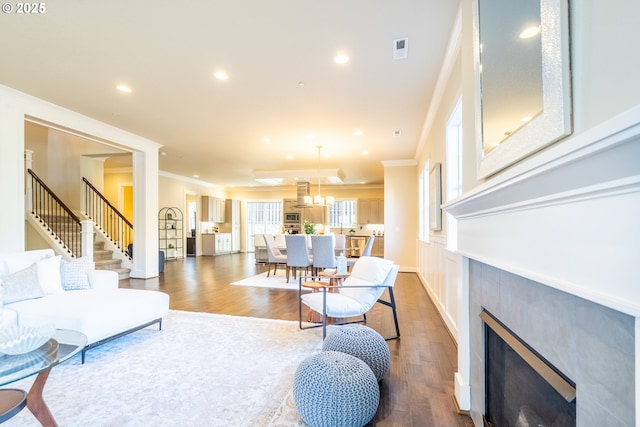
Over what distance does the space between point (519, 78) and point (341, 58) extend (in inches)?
91.6

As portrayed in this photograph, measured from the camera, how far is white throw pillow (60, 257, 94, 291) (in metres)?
3.20

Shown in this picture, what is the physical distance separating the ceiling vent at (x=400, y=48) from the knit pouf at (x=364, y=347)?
8.34ft

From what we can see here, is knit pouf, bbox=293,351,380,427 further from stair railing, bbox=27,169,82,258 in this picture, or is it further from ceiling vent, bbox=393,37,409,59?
stair railing, bbox=27,169,82,258

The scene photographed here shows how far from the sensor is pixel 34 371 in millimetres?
1427

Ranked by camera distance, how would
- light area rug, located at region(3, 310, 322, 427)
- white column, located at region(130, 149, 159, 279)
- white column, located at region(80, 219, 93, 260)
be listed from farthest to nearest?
white column, located at region(130, 149, 159, 279)
white column, located at region(80, 219, 93, 260)
light area rug, located at region(3, 310, 322, 427)

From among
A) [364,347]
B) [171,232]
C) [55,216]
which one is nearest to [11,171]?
[55,216]

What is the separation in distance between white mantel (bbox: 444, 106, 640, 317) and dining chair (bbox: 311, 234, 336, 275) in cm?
451

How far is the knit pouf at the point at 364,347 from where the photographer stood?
2.13 meters

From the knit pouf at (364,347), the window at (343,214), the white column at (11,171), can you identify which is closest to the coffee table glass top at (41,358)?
the knit pouf at (364,347)

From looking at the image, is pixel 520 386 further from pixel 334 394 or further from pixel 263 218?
pixel 263 218

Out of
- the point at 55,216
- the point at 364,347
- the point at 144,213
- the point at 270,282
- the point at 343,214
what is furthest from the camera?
the point at 343,214

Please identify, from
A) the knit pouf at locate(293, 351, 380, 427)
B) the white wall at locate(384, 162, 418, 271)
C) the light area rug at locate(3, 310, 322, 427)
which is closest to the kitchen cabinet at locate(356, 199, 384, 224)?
the white wall at locate(384, 162, 418, 271)

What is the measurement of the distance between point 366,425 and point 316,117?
4.09m

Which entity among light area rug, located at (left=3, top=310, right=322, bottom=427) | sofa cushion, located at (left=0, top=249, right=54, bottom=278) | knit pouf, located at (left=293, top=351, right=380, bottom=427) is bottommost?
light area rug, located at (left=3, top=310, right=322, bottom=427)
